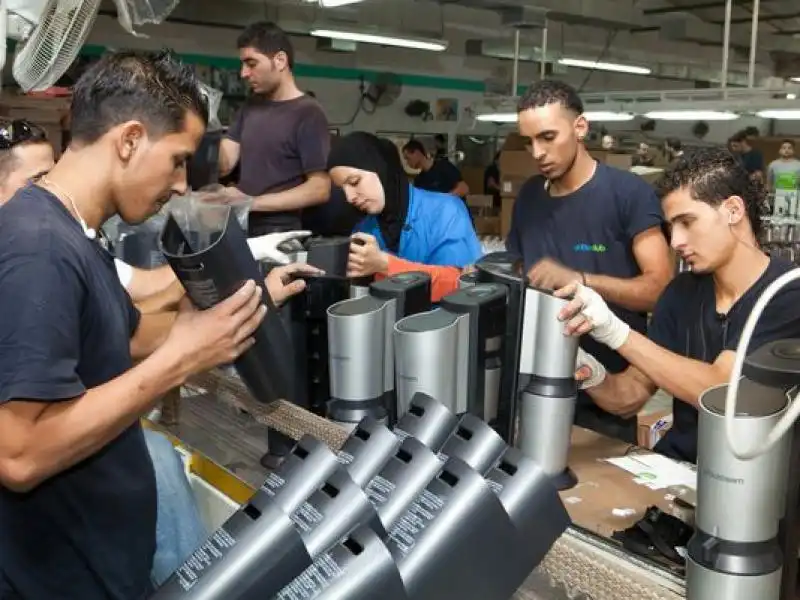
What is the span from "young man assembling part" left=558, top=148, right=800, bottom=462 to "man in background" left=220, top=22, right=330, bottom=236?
1.35 metres

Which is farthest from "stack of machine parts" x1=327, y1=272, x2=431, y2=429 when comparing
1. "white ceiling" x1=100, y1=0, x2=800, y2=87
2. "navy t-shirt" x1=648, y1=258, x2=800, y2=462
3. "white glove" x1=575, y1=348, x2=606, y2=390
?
"white ceiling" x1=100, y1=0, x2=800, y2=87

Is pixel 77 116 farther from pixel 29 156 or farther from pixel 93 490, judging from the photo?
pixel 29 156

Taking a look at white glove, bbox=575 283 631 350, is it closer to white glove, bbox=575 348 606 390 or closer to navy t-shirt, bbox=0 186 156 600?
white glove, bbox=575 348 606 390

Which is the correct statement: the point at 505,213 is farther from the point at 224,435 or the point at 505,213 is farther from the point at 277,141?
the point at 224,435

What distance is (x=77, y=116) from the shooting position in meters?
1.18

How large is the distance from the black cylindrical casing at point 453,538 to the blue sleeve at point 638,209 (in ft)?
4.64

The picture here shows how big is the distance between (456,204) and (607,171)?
0.40 metres

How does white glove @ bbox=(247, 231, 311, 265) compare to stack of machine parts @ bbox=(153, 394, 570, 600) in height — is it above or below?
above

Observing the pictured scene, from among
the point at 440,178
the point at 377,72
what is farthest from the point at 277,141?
the point at 377,72

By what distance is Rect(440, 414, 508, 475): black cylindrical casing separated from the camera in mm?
991

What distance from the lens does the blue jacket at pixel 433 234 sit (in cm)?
224

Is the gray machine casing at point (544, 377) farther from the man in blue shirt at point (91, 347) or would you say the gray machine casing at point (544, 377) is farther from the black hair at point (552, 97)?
the black hair at point (552, 97)

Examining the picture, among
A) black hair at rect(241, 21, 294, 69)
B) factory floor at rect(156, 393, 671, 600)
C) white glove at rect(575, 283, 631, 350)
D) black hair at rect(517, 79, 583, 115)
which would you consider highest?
black hair at rect(241, 21, 294, 69)

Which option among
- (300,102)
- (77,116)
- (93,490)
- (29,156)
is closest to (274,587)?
(93,490)
